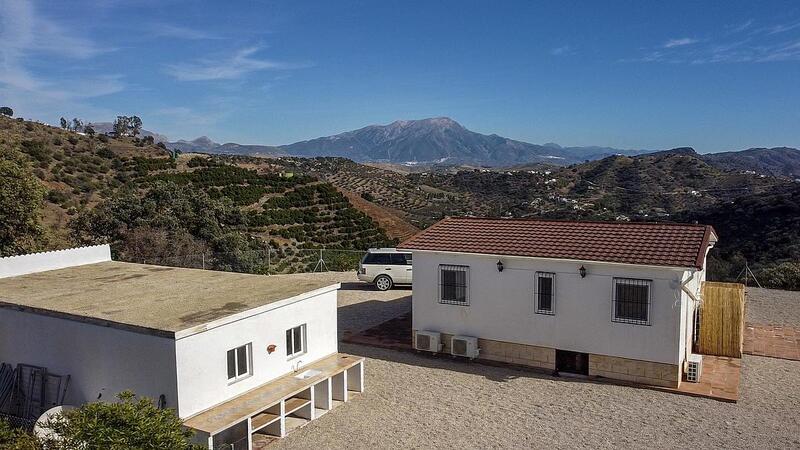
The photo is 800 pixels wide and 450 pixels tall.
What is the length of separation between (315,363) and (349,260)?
17178 millimetres

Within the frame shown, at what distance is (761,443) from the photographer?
31.3ft

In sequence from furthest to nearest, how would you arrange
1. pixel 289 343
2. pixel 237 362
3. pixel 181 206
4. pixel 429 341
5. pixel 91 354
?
pixel 181 206 → pixel 429 341 → pixel 289 343 → pixel 237 362 → pixel 91 354

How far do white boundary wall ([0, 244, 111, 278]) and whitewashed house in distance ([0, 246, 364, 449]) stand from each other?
0.82m

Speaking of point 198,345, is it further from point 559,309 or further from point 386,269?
point 386,269

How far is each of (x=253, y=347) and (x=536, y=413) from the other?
548cm

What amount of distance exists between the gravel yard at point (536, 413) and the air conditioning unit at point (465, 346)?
260 millimetres

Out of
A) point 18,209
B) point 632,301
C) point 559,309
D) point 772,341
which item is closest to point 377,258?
point 559,309

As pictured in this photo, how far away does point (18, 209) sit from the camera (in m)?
18.9

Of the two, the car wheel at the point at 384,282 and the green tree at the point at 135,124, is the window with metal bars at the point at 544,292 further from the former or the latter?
the green tree at the point at 135,124

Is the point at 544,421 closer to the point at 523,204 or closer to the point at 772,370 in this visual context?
the point at 772,370

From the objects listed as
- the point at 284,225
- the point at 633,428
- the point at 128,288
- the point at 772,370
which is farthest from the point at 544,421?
the point at 284,225

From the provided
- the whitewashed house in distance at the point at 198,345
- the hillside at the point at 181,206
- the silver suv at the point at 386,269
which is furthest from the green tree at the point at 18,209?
the silver suv at the point at 386,269

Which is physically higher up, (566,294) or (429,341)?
(566,294)

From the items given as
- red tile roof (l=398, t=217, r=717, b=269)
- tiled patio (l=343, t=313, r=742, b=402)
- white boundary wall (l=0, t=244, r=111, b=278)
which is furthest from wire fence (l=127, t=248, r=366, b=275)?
red tile roof (l=398, t=217, r=717, b=269)
